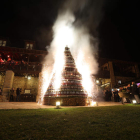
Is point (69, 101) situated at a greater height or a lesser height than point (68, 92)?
lesser

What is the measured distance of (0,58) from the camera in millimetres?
18406

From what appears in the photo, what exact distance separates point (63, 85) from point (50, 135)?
621 cm

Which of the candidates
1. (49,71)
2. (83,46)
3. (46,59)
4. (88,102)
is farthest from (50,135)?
(46,59)

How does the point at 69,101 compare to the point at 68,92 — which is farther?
the point at 68,92

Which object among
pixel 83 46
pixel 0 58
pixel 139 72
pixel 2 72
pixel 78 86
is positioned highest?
pixel 83 46

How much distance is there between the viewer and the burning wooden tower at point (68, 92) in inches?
306

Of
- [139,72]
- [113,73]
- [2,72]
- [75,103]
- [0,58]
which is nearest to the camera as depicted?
[75,103]

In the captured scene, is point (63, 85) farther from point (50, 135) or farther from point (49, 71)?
point (49, 71)

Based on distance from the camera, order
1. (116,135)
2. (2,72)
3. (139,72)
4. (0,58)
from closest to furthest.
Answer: (116,135) → (2,72) → (0,58) → (139,72)

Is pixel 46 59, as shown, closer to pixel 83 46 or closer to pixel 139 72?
pixel 83 46

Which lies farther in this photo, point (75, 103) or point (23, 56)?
point (23, 56)

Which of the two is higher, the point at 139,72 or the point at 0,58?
the point at 0,58

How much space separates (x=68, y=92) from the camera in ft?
26.0

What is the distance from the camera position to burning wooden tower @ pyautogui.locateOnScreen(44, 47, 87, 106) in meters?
7.77
